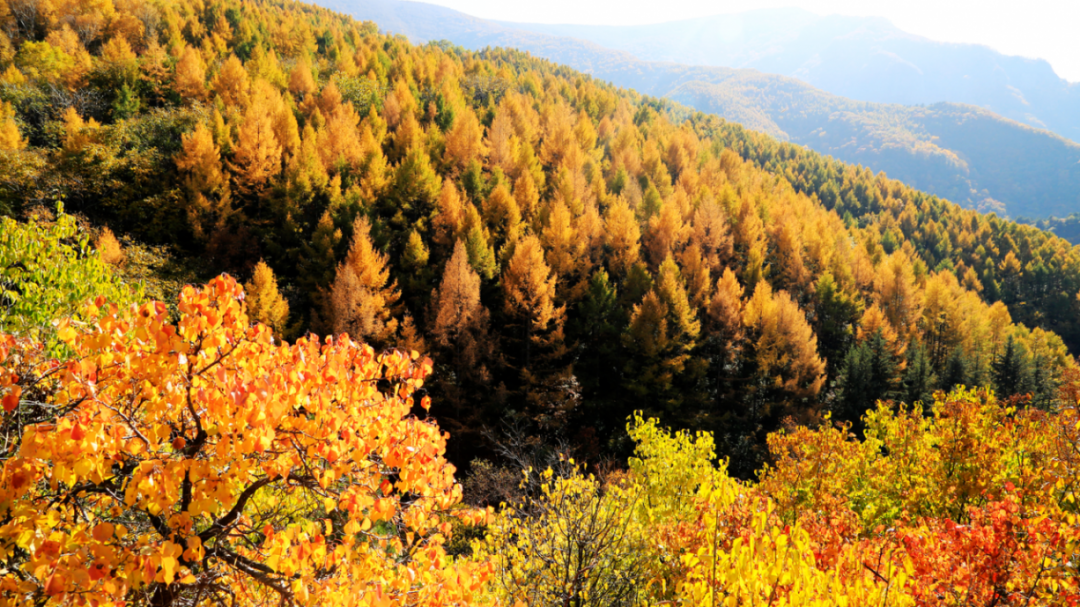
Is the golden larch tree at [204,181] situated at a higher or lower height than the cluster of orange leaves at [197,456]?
lower

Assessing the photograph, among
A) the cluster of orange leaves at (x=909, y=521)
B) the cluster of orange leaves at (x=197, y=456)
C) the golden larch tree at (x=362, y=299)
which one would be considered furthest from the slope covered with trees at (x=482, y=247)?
the cluster of orange leaves at (x=197, y=456)

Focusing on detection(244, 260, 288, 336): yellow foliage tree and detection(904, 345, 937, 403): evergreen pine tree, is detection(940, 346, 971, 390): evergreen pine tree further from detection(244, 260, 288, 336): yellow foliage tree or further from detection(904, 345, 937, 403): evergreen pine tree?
detection(244, 260, 288, 336): yellow foliage tree

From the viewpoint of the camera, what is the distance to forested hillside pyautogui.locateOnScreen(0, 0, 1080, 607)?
11.4ft

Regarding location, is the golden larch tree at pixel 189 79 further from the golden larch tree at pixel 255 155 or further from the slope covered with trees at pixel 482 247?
the golden larch tree at pixel 255 155

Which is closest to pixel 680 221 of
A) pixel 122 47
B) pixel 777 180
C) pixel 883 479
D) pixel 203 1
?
pixel 883 479

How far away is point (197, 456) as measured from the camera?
350 centimetres

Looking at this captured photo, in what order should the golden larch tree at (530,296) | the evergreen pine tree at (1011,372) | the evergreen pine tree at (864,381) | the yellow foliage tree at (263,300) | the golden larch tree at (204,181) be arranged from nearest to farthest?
the yellow foliage tree at (263,300), the golden larch tree at (530,296), the golden larch tree at (204,181), the evergreen pine tree at (864,381), the evergreen pine tree at (1011,372)

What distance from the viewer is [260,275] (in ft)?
81.3

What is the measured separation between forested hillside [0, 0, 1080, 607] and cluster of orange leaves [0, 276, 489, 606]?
0.11 ft

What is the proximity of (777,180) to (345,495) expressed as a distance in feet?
281

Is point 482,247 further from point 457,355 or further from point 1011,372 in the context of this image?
point 1011,372

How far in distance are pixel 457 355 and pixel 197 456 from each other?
2558cm

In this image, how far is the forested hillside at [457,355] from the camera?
137 inches

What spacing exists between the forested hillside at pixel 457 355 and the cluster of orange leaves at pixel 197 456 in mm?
34
